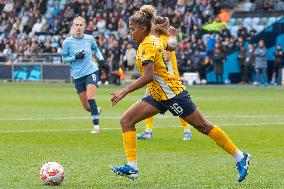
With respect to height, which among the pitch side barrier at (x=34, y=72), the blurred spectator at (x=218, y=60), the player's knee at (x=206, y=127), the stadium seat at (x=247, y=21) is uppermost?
the player's knee at (x=206, y=127)

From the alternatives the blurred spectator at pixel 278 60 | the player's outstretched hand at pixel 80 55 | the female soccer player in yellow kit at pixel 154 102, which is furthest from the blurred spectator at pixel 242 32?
the female soccer player in yellow kit at pixel 154 102

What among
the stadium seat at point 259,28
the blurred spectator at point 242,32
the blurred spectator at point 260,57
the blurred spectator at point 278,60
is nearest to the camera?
the blurred spectator at point 278,60

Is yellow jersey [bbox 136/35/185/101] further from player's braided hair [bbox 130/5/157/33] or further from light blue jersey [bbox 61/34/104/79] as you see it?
light blue jersey [bbox 61/34/104/79]

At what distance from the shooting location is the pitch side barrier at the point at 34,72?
51438mm

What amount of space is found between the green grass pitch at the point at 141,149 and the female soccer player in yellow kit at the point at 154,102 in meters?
0.32

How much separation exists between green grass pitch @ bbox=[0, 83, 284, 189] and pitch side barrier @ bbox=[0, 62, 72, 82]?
22.6 metres

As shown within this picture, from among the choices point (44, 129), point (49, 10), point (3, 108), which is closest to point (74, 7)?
point (49, 10)

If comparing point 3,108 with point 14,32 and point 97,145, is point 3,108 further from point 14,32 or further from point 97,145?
point 14,32

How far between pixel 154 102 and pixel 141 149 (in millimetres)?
3848

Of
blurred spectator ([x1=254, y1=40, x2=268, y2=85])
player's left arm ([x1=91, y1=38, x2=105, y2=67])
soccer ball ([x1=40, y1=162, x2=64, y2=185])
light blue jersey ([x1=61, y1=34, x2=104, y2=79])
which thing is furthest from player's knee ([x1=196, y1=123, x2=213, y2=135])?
blurred spectator ([x1=254, y1=40, x2=268, y2=85])

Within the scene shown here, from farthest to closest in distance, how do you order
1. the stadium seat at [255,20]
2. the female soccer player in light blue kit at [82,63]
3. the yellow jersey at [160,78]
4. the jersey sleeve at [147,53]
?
the stadium seat at [255,20]
the female soccer player in light blue kit at [82,63]
the yellow jersey at [160,78]
the jersey sleeve at [147,53]

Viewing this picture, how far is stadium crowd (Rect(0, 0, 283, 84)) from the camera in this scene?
4781 centimetres

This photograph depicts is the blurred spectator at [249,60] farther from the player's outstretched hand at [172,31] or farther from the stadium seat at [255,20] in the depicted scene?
the player's outstretched hand at [172,31]

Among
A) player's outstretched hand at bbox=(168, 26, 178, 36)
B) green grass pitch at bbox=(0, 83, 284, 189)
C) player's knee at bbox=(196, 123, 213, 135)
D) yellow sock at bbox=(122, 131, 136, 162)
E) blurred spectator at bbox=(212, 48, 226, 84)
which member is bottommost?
blurred spectator at bbox=(212, 48, 226, 84)
